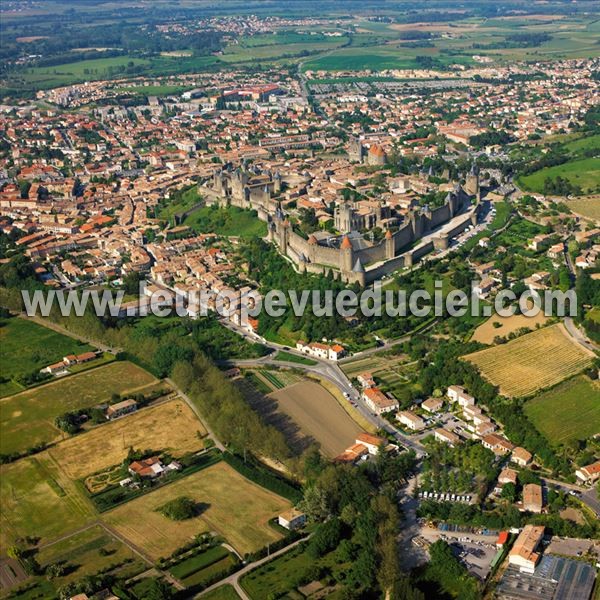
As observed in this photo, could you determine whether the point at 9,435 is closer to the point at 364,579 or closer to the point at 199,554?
the point at 199,554

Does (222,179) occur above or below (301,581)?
above

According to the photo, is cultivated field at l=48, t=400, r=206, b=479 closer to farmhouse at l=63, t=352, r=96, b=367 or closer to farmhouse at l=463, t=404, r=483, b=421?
farmhouse at l=63, t=352, r=96, b=367

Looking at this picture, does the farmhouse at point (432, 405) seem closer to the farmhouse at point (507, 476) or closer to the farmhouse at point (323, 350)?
the farmhouse at point (507, 476)

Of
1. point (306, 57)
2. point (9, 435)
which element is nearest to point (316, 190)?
point (9, 435)

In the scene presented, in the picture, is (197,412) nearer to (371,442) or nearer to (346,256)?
(371,442)

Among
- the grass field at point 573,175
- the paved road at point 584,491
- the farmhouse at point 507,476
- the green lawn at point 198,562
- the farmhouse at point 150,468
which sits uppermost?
the grass field at point 573,175

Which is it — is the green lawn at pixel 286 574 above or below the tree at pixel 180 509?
below

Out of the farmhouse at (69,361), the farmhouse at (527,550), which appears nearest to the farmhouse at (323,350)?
the farmhouse at (69,361)
